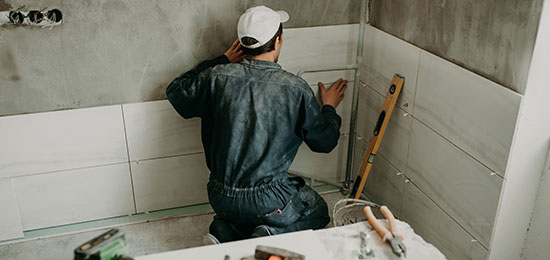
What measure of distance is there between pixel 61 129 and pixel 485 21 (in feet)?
6.34

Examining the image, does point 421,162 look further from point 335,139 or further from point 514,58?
point 514,58

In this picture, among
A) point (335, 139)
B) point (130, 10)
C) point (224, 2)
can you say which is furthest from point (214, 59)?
point (335, 139)

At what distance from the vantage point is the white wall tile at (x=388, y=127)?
2.50 metres

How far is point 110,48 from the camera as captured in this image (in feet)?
7.80

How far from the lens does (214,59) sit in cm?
244

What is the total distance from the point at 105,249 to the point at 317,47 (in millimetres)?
1772

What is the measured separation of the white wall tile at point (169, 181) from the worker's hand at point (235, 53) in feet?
1.96

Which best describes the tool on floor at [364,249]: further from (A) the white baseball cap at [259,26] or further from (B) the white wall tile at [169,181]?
(B) the white wall tile at [169,181]

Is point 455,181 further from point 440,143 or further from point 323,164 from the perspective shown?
point 323,164

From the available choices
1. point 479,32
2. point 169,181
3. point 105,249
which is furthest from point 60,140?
point 479,32

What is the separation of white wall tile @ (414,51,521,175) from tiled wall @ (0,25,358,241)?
0.62 metres

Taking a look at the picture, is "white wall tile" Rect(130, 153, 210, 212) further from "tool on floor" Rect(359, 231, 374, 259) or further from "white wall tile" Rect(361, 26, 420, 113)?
"tool on floor" Rect(359, 231, 374, 259)

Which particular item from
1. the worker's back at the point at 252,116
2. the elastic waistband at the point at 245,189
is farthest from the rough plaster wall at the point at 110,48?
the elastic waistband at the point at 245,189

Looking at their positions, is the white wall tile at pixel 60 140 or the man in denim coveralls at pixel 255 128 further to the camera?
the white wall tile at pixel 60 140
